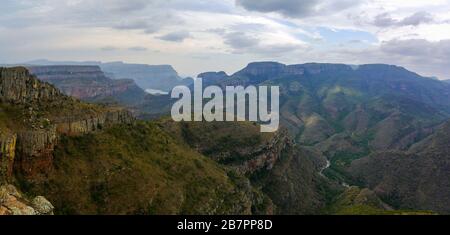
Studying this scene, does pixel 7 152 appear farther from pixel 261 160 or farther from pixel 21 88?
pixel 261 160

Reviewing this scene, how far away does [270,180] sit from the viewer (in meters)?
186

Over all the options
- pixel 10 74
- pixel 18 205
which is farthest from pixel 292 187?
pixel 18 205

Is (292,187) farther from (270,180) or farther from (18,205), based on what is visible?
(18,205)

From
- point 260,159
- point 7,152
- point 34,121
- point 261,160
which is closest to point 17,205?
point 7,152

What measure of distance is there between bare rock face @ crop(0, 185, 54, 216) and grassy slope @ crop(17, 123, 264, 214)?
24171mm

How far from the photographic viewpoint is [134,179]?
3905 inches

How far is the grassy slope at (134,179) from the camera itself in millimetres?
Answer: 87062

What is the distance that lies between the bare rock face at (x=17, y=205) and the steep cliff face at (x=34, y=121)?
1514cm

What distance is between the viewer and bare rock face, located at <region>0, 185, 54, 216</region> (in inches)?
1875

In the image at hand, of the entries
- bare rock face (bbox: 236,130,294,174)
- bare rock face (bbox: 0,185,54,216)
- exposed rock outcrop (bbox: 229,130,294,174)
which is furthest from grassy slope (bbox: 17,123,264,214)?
bare rock face (bbox: 236,130,294,174)

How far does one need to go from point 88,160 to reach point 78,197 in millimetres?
9721

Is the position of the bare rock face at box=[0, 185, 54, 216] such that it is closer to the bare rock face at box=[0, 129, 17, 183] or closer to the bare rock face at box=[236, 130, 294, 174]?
the bare rock face at box=[0, 129, 17, 183]

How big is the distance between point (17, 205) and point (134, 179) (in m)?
49.6

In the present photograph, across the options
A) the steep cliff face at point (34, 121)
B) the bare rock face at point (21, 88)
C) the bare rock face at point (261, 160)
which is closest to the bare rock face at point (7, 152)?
the steep cliff face at point (34, 121)
